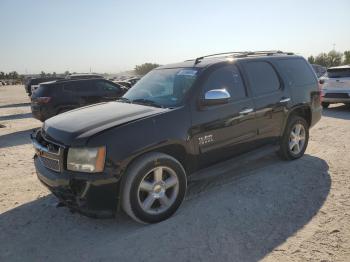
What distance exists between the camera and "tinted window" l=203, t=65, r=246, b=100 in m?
4.60

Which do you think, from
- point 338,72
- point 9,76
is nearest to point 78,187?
point 338,72

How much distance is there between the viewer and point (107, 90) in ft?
38.8

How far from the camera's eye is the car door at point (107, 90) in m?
11.7

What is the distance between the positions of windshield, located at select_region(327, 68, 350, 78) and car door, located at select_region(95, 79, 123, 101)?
7.46 metres

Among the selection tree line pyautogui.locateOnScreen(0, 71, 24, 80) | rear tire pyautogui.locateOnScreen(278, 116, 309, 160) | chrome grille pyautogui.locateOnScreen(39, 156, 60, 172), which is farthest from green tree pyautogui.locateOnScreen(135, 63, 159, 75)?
chrome grille pyautogui.locateOnScreen(39, 156, 60, 172)

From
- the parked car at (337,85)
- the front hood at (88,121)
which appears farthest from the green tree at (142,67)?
the front hood at (88,121)

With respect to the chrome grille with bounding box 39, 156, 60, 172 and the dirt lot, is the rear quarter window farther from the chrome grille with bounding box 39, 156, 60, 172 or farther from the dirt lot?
the chrome grille with bounding box 39, 156, 60, 172

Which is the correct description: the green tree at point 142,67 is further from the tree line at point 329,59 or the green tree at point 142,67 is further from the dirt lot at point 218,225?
the dirt lot at point 218,225

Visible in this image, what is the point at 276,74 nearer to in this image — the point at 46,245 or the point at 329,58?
the point at 46,245

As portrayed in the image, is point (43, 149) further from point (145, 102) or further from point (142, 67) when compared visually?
point (142, 67)

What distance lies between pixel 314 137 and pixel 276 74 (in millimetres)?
2873

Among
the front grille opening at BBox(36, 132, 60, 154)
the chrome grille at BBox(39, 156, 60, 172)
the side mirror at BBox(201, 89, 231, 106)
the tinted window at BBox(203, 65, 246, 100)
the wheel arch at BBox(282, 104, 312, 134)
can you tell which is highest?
the tinted window at BBox(203, 65, 246, 100)

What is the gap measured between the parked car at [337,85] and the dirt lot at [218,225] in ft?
→ 23.5

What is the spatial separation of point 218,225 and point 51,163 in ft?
6.38
